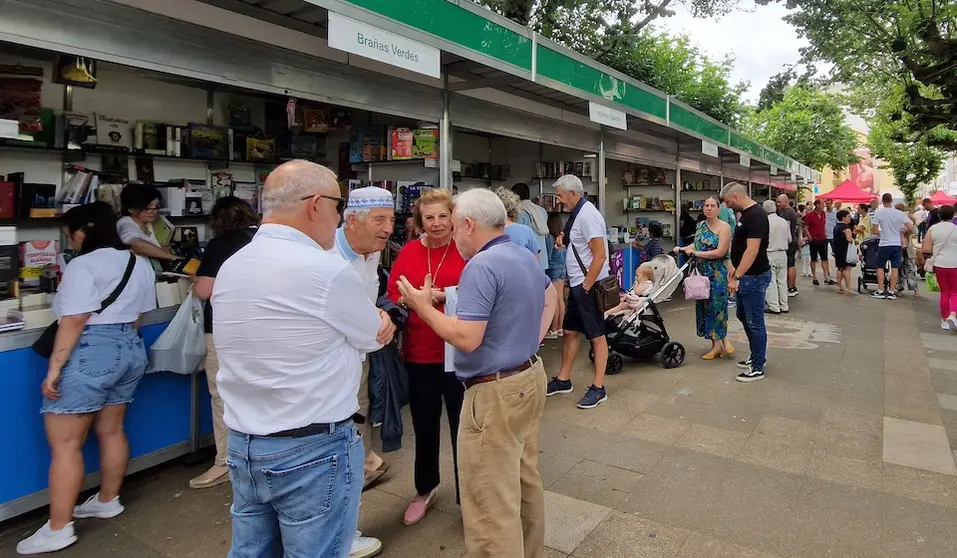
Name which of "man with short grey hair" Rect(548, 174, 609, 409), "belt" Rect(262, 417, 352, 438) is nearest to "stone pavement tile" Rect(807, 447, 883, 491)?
"man with short grey hair" Rect(548, 174, 609, 409)

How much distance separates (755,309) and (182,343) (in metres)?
4.62

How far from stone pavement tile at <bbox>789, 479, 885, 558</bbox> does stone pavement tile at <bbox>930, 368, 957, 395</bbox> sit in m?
2.74

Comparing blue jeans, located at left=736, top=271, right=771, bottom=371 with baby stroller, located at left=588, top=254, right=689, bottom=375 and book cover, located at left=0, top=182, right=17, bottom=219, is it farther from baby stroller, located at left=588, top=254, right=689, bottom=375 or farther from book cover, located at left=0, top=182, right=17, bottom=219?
book cover, located at left=0, top=182, right=17, bottom=219

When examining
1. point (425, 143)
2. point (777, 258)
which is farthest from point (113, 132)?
point (777, 258)

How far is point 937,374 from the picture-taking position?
5703 mm

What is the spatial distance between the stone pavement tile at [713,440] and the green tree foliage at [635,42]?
449 inches

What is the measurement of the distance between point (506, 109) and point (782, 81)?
450 inches

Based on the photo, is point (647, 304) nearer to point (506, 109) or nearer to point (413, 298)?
point (506, 109)

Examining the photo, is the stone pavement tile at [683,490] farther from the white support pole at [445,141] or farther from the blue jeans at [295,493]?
the white support pole at [445,141]

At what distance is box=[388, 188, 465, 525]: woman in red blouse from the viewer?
9.16 feet

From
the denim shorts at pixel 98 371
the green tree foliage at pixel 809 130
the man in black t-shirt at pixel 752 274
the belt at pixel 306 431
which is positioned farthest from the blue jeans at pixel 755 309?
the green tree foliage at pixel 809 130

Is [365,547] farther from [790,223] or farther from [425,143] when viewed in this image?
[790,223]

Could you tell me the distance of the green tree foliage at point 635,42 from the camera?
14531mm

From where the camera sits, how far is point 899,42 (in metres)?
8.93
